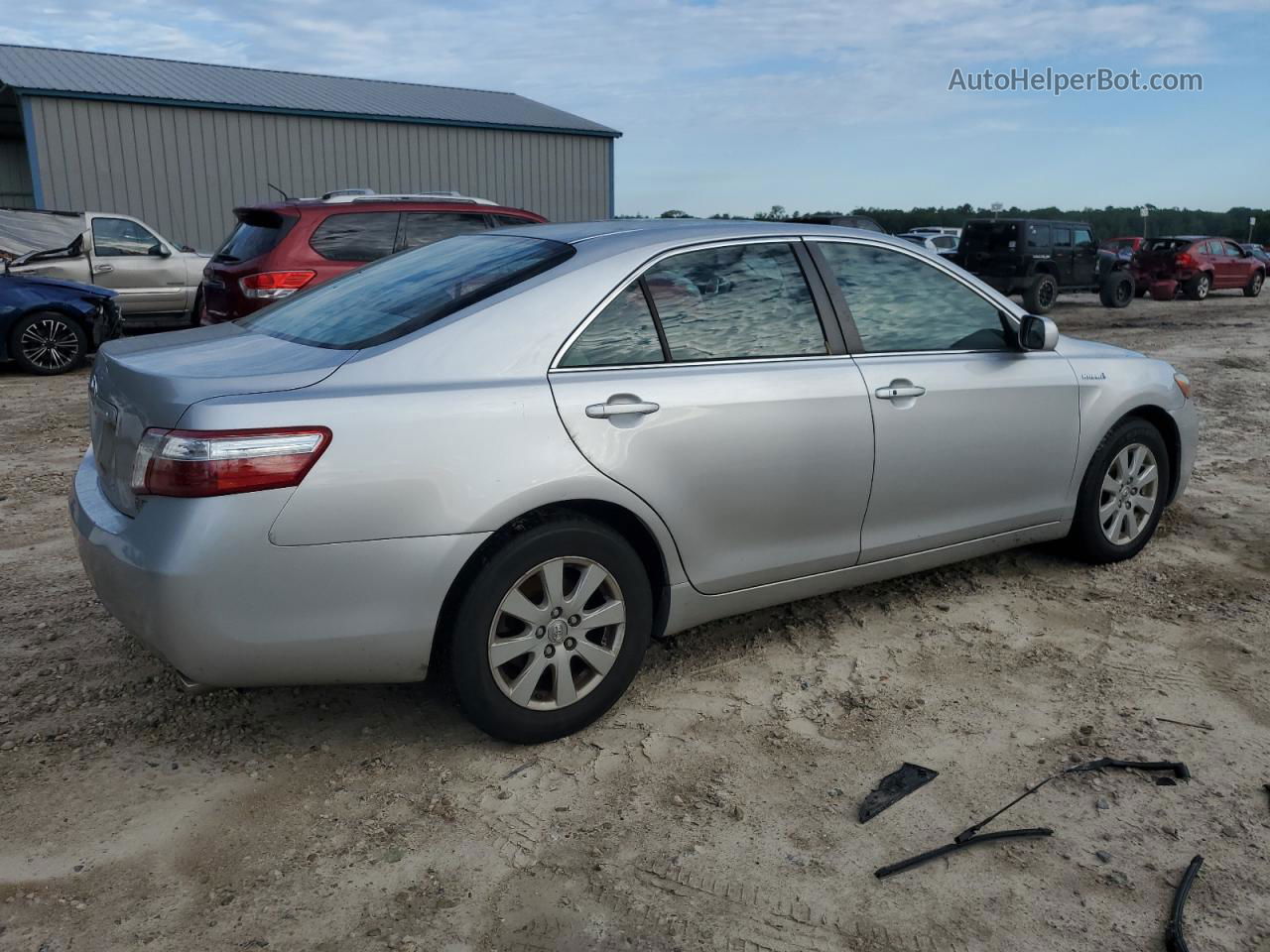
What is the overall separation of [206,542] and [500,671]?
0.89 meters

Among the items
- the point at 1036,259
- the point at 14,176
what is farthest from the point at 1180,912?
the point at 14,176

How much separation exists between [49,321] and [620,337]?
9.25 meters

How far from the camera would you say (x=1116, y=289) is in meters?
20.7

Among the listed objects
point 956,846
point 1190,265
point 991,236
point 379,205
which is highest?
point 379,205

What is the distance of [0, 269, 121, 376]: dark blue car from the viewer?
1033 cm

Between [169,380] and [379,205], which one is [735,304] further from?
[379,205]

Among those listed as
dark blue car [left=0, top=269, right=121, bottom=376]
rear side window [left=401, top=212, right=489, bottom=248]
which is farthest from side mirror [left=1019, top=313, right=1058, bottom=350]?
dark blue car [left=0, top=269, right=121, bottom=376]

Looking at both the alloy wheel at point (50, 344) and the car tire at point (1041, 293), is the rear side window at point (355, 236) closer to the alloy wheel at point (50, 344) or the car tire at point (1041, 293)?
the alloy wheel at point (50, 344)

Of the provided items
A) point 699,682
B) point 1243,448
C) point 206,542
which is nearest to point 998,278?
point 1243,448

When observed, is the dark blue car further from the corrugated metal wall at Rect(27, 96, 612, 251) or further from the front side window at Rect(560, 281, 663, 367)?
the corrugated metal wall at Rect(27, 96, 612, 251)

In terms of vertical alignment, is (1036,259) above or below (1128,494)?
above

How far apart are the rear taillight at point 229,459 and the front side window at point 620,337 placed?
813 millimetres

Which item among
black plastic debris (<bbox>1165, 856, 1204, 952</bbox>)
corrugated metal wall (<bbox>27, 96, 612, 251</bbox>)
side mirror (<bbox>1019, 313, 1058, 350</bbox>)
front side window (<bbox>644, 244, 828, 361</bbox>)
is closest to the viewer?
black plastic debris (<bbox>1165, 856, 1204, 952</bbox>)

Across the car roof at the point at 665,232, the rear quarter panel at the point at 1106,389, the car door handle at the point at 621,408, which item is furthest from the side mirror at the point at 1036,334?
the car door handle at the point at 621,408
